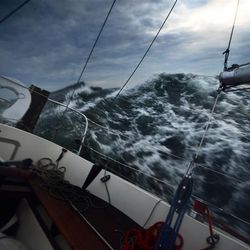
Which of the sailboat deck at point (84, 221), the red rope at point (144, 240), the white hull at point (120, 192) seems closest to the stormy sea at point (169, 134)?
the white hull at point (120, 192)

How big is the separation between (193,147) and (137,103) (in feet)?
11.0

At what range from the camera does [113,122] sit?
8242 mm

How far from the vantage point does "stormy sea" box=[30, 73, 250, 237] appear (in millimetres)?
5301

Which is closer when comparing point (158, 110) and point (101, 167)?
point (101, 167)

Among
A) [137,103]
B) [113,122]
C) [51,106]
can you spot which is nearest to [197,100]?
[137,103]

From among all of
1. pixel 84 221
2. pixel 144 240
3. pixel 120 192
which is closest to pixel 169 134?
pixel 120 192

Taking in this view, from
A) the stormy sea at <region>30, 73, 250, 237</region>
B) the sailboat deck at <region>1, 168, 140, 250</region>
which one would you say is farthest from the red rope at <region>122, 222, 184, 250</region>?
the stormy sea at <region>30, 73, 250, 237</region>

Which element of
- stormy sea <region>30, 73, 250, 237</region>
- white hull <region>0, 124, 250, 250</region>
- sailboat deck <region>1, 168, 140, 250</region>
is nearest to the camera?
sailboat deck <region>1, 168, 140, 250</region>

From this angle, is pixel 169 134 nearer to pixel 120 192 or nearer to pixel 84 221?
pixel 120 192

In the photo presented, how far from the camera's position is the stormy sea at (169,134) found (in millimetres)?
5301

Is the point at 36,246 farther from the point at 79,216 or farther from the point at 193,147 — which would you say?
the point at 193,147

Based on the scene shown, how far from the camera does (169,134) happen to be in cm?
735

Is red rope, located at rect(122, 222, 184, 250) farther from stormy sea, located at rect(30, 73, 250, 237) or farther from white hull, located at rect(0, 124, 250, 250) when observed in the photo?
stormy sea, located at rect(30, 73, 250, 237)

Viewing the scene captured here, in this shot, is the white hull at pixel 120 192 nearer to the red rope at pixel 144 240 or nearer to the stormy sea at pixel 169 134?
the red rope at pixel 144 240
